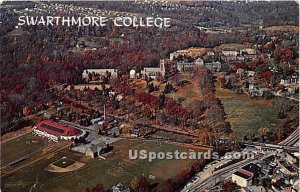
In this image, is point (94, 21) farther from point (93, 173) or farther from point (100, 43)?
point (93, 173)

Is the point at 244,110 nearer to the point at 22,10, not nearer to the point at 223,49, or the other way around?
the point at 223,49

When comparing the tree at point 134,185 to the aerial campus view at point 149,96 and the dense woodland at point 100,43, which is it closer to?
the aerial campus view at point 149,96

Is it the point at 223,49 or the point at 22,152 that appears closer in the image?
the point at 22,152

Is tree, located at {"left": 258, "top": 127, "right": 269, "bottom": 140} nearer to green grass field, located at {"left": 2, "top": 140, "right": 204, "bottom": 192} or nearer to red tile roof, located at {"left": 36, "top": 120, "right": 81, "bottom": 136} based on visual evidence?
green grass field, located at {"left": 2, "top": 140, "right": 204, "bottom": 192}

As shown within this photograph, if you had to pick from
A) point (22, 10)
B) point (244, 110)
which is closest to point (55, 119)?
point (22, 10)

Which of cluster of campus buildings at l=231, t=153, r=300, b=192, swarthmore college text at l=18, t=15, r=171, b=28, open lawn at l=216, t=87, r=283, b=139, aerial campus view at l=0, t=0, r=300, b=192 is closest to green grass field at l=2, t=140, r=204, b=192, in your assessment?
aerial campus view at l=0, t=0, r=300, b=192

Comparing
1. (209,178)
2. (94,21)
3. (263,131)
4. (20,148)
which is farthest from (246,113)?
(20,148)
